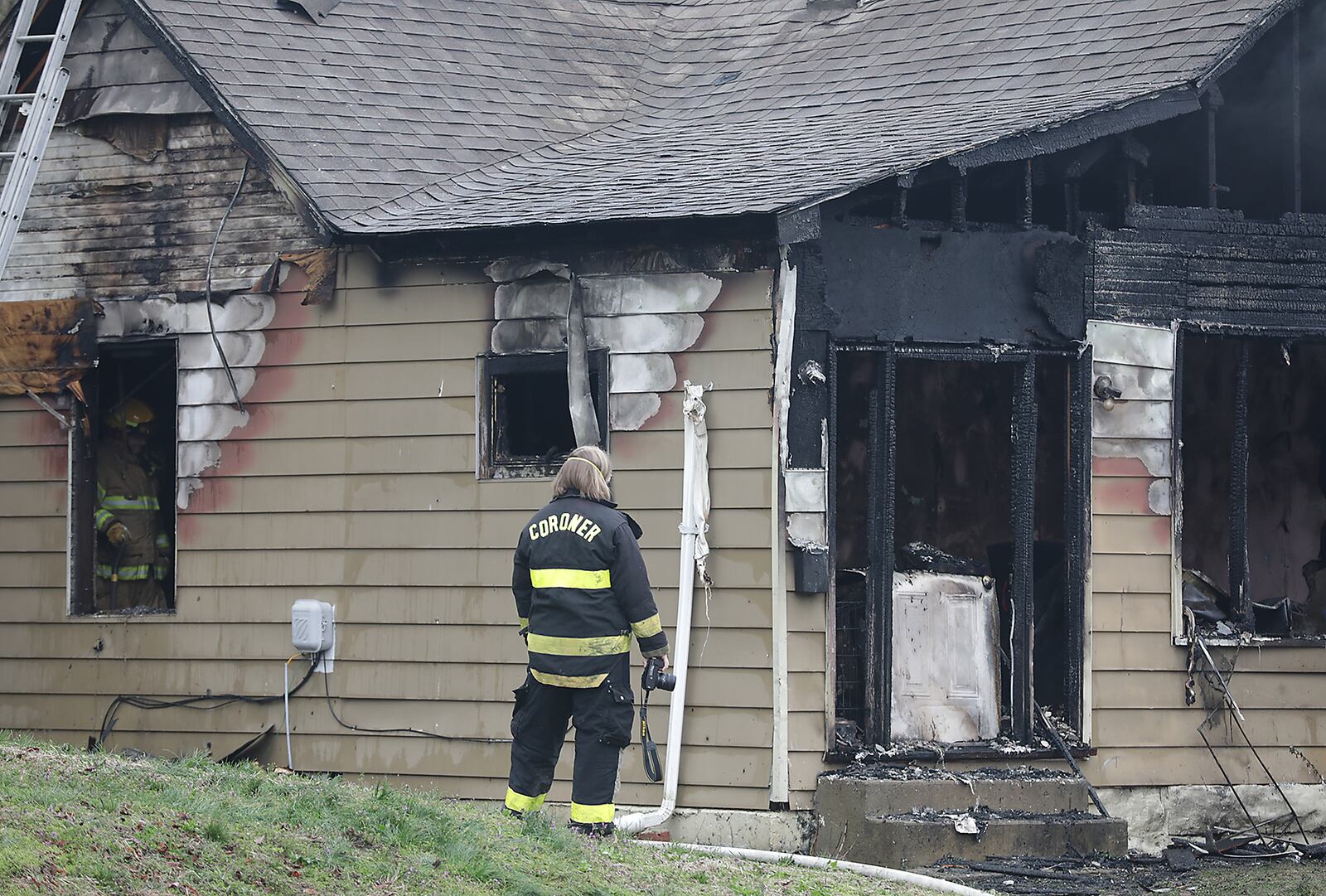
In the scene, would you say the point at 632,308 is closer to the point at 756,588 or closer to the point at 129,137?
the point at 756,588

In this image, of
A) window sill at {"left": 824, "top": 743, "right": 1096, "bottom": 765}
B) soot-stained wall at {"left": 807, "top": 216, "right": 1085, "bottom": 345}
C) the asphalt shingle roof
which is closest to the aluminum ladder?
the asphalt shingle roof

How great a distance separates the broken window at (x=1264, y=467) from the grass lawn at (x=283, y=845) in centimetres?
604

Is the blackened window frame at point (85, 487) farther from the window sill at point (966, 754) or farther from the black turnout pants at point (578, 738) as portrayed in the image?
the window sill at point (966, 754)

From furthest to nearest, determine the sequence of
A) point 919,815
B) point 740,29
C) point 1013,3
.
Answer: point 740,29 → point 1013,3 → point 919,815

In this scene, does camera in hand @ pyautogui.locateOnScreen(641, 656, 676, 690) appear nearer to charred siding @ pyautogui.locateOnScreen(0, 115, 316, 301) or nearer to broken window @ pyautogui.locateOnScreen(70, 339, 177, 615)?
charred siding @ pyautogui.locateOnScreen(0, 115, 316, 301)

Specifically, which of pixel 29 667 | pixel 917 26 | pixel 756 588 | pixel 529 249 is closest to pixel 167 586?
pixel 29 667

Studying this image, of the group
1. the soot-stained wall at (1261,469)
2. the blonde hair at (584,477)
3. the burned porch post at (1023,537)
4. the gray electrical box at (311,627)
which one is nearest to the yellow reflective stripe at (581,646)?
the blonde hair at (584,477)

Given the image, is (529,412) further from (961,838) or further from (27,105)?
(27,105)

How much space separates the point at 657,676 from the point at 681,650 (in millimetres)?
1476

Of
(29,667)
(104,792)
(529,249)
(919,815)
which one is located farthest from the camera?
(29,667)

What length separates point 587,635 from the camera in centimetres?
733

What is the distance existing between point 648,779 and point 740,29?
6.46m

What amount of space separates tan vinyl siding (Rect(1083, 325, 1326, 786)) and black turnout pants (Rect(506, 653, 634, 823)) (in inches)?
139

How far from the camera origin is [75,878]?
4.96 meters
